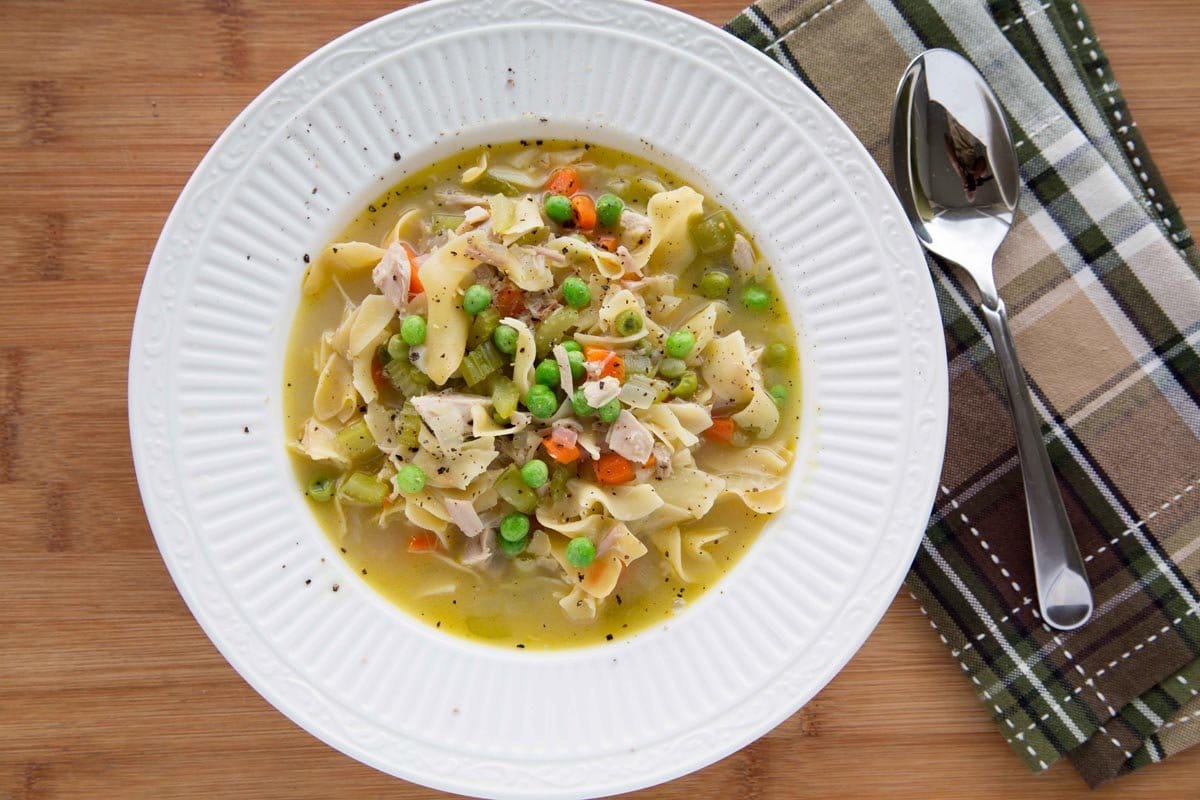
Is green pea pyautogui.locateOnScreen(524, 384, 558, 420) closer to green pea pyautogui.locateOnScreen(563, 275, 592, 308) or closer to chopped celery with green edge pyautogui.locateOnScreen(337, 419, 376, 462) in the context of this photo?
green pea pyautogui.locateOnScreen(563, 275, 592, 308)

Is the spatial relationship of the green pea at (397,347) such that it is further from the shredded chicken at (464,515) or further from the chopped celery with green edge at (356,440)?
the shredded chicken at (464,515)

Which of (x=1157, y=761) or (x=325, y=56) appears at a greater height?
(x=325, y=56)

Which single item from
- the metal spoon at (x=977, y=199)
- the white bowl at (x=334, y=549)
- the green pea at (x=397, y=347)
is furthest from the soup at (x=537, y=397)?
the metal spoon at (x=977, y=199)

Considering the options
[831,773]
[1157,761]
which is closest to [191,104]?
[831,773]

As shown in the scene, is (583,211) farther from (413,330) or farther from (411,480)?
(411,480)

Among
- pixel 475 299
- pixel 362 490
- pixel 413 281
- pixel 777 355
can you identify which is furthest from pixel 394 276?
pixel 777 355

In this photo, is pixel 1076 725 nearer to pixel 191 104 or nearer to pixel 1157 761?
pixel 1157 761

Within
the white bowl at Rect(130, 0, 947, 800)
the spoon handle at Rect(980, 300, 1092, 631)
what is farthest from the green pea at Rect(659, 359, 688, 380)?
the spoon handle at Rect(980, 300, 1092, 631)
